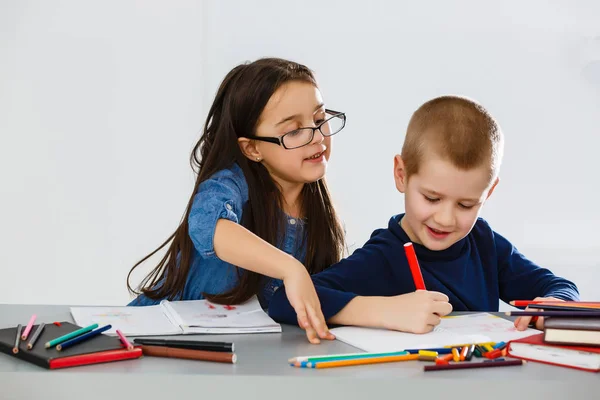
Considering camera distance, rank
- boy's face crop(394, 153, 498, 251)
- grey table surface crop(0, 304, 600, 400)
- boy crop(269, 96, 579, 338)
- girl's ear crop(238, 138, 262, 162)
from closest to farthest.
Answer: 1. grey table surface crop(0, 304, 600, 400)
2. boy crop(269, 96, 579, 338)
3. boy's face crop(394, 153, 498, 251)
4. girl's ear crop(238, 138, 262, 162)

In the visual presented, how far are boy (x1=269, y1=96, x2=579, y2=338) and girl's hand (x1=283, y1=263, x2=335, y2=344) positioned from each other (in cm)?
5

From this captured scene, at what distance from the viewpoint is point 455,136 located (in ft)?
4.65

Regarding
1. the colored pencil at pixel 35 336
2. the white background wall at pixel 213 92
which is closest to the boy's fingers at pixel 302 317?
the colored pencil at pixel 35 336

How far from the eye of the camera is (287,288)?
1243 mm

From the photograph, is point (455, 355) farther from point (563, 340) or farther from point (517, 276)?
point (517, 276)

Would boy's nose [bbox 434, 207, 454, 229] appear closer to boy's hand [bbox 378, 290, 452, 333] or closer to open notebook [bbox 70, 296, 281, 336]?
boy's hand [bbox 378, 290, 452, 333]

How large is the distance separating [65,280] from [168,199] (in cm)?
57

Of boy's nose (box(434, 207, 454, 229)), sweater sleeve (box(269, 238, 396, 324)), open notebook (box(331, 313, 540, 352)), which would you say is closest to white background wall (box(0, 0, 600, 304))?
sweater sleeve (box(269, 238, 396, 324))

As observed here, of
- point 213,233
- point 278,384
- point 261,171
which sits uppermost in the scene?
point 261,171

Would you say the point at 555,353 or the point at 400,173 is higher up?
the point at 400,173

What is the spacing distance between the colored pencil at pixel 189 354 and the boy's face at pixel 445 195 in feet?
1.79

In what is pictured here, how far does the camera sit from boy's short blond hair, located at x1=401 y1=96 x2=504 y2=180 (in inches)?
55.0

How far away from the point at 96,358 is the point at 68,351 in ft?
0.13

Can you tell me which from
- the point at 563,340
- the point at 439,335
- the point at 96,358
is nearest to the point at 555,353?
the point at 563,340
